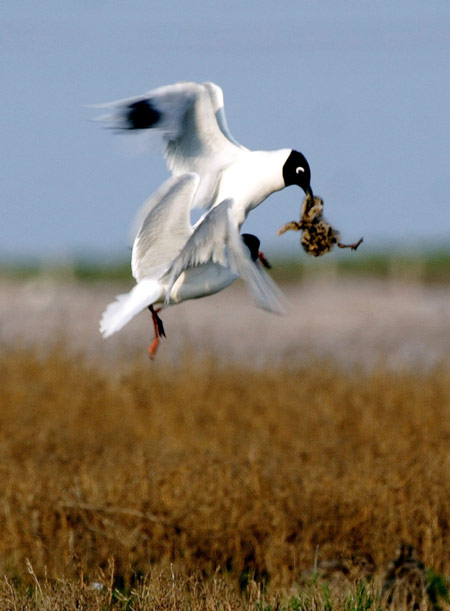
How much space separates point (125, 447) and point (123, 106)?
3656 millimetres

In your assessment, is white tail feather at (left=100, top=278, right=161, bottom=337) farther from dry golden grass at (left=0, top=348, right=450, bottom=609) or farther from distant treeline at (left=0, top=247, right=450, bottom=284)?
distant treeline at (left=0, top=247, right=450, bottom=284)

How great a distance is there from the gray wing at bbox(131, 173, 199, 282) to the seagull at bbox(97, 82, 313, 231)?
179mm

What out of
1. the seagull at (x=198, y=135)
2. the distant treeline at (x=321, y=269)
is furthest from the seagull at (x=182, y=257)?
the distant treeline at (x=321, y=269)

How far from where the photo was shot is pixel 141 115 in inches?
241

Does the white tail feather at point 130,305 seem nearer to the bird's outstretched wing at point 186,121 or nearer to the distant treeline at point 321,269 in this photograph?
A: the bird's outstretched wing at point 186,121

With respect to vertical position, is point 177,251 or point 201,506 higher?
point 177,251

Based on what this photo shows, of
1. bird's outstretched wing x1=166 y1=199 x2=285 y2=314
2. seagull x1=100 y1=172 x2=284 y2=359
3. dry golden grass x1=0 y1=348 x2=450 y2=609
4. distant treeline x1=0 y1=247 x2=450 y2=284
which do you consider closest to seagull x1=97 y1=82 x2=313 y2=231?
seagull x1=100 y1=172 x2=284 y2=359

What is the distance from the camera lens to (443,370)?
11.0 metres

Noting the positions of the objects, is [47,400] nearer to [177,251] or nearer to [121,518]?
[121,518]

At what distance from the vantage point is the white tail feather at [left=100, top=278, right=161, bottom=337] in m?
5.60

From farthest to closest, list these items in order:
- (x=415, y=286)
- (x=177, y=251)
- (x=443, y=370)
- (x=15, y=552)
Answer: (x=415, y=286) → (x=443, y=370) → (x=15, y=552) → (x=177, y=251)

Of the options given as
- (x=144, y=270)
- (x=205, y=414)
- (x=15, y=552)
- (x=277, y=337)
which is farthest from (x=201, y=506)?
(x=277, y=337)

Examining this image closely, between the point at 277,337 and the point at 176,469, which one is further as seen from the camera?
the point at 277,337

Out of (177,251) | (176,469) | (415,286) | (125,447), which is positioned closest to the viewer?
(177,251)
